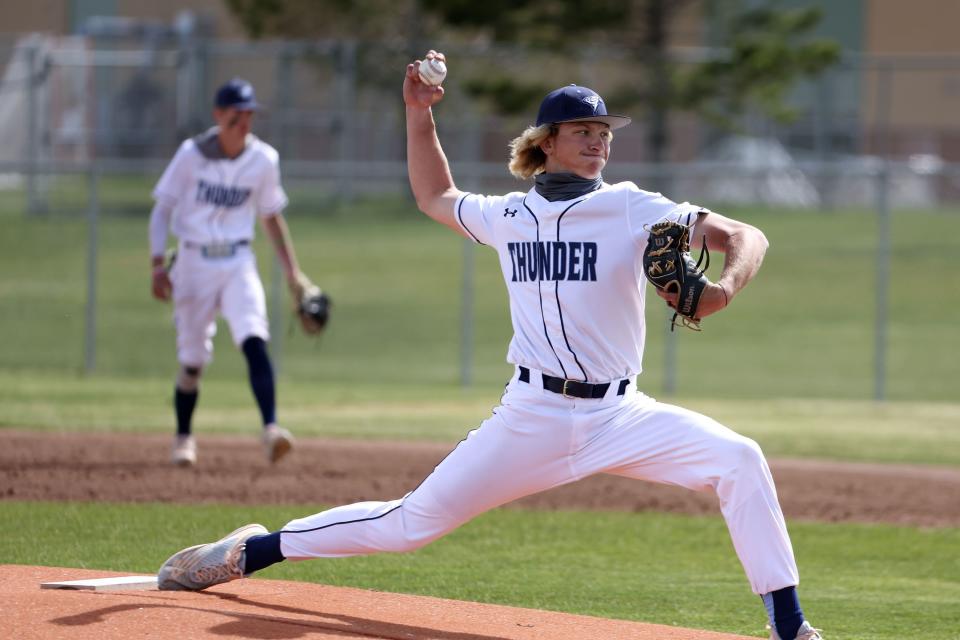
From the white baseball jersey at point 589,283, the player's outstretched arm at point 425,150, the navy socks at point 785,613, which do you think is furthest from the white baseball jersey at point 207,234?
the navy socks at point 785,613

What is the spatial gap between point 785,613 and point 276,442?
4434mm

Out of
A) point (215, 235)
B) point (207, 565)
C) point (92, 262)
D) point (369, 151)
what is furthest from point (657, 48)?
point (207, 565)

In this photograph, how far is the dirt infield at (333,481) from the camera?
8.18 meters

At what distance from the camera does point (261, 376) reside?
847 cm

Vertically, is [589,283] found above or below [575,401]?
above

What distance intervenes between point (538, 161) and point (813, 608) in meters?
2.29

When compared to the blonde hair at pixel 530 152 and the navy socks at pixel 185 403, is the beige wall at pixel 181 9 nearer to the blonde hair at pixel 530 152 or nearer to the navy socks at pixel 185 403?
the navy socks at pixel 185 403

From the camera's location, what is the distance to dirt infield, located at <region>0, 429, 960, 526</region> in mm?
8180

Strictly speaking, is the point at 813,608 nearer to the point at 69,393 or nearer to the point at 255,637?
the point at 255,637

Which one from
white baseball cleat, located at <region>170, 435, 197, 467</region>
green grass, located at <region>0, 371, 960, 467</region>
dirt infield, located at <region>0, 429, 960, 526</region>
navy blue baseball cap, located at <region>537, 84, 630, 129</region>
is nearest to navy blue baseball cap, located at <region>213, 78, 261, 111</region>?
white baseball cleat, located at <region>170, 435, 197, 467</region>

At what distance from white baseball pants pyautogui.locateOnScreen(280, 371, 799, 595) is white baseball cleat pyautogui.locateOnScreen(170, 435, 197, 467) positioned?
4.13 meters

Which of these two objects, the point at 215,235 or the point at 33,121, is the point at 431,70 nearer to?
the point at 215,235

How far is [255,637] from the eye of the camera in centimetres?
454

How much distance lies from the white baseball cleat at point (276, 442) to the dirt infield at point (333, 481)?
204 millimetres
